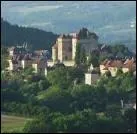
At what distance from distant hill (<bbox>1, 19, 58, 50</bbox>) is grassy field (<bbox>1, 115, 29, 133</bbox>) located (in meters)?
22.7

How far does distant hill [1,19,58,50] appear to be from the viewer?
48562mm

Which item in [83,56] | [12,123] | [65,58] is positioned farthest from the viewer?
[65,58]

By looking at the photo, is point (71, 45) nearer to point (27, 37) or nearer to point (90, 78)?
point (90, 78)

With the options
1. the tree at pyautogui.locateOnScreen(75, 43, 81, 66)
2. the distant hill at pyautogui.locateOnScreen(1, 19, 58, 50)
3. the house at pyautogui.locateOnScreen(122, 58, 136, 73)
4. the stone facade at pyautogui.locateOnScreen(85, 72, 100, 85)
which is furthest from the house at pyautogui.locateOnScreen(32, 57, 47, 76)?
the distant hill at pyautogui.locateOnScreen(1, 19, 58, 50)

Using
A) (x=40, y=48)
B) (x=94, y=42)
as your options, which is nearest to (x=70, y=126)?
(x=94, y=42)

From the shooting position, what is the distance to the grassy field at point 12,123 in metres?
21.9

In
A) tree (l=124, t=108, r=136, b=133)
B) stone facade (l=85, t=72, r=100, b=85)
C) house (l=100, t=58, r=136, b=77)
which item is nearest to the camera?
tree (l=124, t=108, r=136, b=133)

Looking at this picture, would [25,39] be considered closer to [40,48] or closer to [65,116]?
[40,48]

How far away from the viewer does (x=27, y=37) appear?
51.3 meters

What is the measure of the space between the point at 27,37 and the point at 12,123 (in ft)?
92.0

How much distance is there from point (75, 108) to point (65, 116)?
2389 mm

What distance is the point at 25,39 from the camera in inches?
1980

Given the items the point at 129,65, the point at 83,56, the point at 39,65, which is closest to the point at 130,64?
the point at 129,65

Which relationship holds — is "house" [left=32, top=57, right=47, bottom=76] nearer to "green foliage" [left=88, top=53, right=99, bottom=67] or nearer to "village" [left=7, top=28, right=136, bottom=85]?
"village" [left=7, top=28, right=136, bottom=85]
